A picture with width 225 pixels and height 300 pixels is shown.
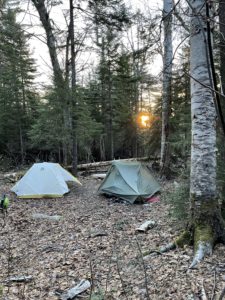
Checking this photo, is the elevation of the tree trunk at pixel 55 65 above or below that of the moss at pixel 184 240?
above

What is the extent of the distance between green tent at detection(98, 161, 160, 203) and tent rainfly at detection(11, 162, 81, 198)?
1.31m

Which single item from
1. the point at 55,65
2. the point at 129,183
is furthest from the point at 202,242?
the point at 55,65

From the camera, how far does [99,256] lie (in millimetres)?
4281

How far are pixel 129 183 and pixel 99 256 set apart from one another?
431 cm

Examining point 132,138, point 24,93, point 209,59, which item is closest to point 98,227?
point 209,59

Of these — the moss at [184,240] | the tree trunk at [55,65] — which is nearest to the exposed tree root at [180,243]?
the moss at [184,240]

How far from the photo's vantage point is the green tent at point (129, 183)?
8250mm

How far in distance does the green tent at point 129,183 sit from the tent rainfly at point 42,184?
1310 millimetres

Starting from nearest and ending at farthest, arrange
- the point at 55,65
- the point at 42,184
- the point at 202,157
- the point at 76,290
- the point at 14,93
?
the point at 76,290
the point at 202,157
the point at 42,184
the point at 55,65
the point at 14,93

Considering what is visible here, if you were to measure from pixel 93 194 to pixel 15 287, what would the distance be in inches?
221

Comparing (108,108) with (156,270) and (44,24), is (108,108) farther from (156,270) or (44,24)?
(156,270)

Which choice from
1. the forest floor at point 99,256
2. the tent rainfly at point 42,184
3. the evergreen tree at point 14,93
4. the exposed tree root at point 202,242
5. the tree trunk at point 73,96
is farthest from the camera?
the evergreen tree at point 14,93

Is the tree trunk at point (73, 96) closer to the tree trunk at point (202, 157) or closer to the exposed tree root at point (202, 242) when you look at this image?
the tree trunk at point (202, 157)

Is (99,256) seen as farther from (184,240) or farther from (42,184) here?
(42,184)
